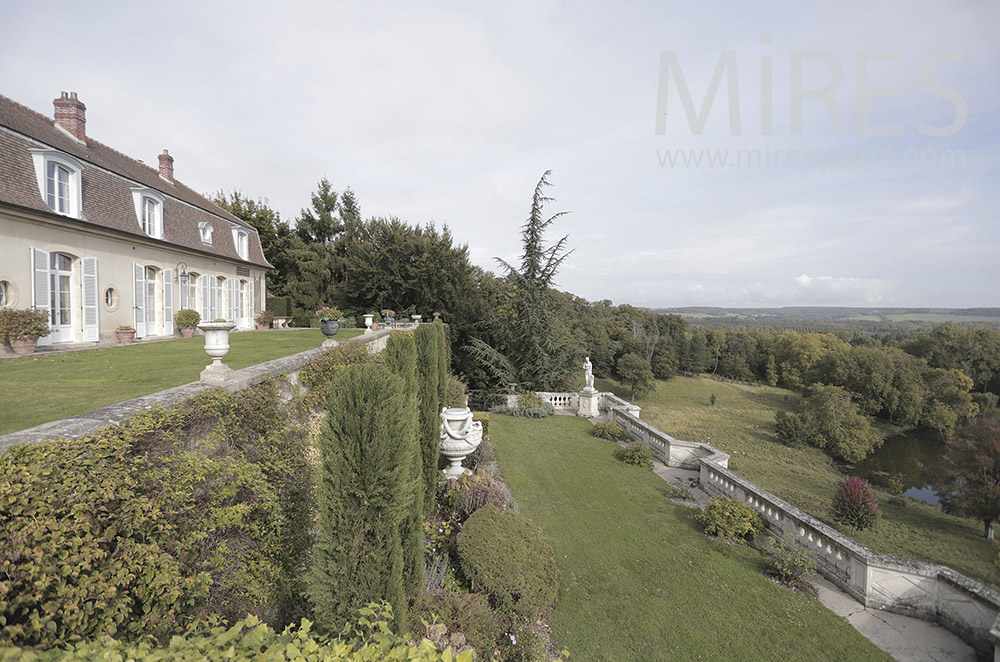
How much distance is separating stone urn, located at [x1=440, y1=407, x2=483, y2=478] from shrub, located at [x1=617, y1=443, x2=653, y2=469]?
4928 mm

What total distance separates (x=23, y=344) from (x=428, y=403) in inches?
387

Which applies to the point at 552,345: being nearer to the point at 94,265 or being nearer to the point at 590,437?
the point at 590,437

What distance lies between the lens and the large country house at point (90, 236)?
9.66 m

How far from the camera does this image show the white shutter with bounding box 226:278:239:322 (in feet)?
61.2

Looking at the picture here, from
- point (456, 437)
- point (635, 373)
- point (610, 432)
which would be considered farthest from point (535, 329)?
point (635, 373)

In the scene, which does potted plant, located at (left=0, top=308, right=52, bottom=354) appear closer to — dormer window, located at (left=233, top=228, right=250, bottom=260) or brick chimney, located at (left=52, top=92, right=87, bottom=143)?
brick chimney, located at (left=52, top=92, right=87, bottom=143)

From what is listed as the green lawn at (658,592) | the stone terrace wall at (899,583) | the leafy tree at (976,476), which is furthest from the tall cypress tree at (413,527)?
the leafy tree at (976,476)

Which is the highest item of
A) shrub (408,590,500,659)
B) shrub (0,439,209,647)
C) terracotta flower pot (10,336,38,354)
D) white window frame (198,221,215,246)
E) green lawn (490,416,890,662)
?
white window frame (198,221,215,246)

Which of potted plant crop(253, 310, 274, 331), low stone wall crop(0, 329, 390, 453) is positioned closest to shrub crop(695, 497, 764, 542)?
low stone wall crop(0, 329, 390, 453)

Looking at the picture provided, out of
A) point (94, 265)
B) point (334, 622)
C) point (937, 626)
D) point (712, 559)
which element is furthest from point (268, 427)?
point (94, 265)

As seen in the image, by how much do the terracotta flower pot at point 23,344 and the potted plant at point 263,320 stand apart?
11.7m

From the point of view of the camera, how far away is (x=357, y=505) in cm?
309

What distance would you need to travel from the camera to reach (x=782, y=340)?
2239 inches

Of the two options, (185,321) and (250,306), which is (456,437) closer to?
(185,321)
